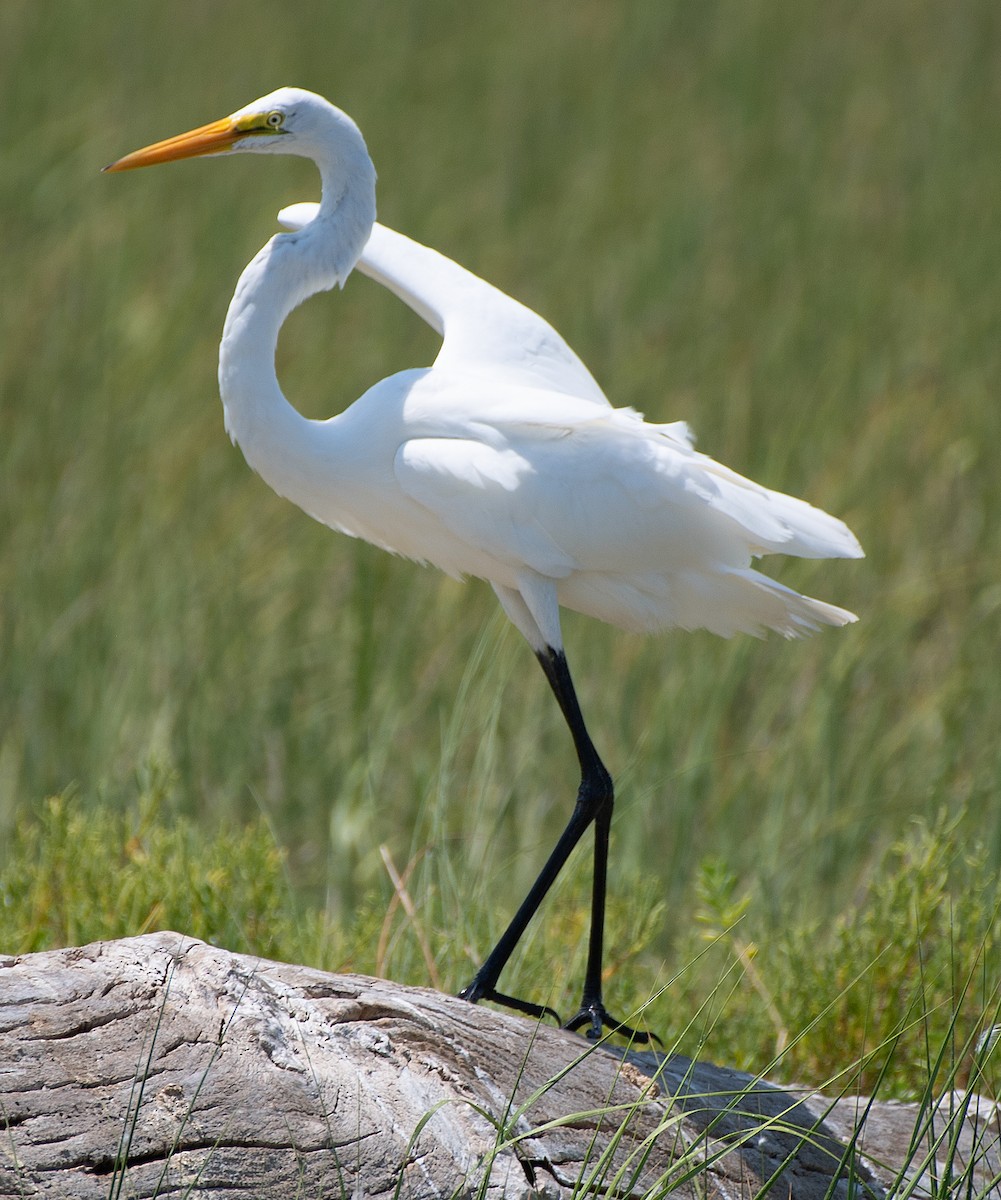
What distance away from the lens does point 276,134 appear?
9.00 feet

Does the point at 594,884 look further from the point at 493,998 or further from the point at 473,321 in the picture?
the point at 473,321

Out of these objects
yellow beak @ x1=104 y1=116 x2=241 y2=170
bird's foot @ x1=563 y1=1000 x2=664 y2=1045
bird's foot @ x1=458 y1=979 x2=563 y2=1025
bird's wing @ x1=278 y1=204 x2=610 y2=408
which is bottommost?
bird's foot @ x1=563 y1=1000 x2=664 y2=1045

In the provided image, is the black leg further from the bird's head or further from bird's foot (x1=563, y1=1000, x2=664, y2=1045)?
the bird's head

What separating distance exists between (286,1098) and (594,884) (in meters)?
1.10

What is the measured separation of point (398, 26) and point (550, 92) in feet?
4.06

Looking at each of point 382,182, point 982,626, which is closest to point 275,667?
point 982,626

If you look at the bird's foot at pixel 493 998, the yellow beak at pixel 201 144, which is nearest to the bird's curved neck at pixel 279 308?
the yellow beak at pixel 201 144

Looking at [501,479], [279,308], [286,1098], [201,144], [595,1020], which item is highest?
[201,144]

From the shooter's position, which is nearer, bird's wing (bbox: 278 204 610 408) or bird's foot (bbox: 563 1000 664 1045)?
bird's foot (bbox: 563 1000 664 1045)

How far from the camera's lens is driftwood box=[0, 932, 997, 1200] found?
1765 mm

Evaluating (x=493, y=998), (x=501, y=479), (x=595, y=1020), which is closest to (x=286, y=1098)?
(x=493, y=998)

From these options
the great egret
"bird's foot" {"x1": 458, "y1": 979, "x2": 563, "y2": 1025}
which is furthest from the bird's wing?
"bird's foot" {"x1": 458, "y1": 979, "x2": 563, "y2": 1025}

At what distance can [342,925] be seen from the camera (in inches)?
153

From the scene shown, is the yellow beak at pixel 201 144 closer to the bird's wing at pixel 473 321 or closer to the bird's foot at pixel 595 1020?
the bird's wing at pixel 473 321
